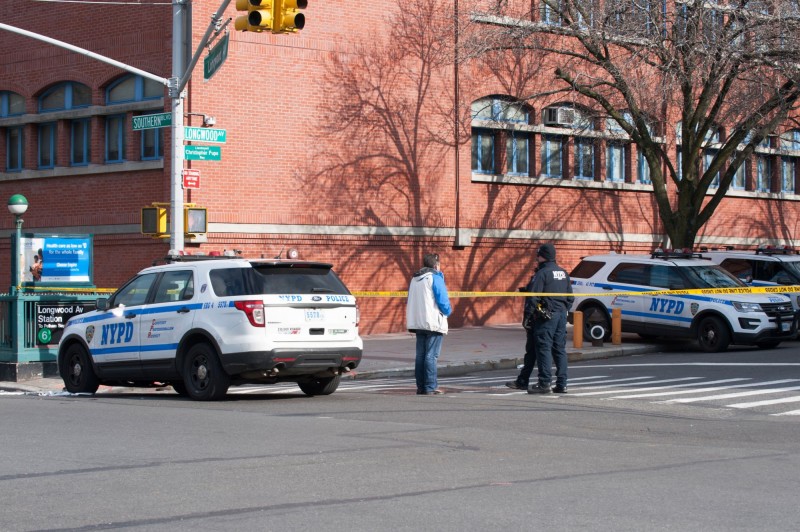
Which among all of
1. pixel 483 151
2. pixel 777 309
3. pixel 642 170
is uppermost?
pixel 483 151

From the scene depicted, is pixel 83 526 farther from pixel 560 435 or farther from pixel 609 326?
pixel 609 326

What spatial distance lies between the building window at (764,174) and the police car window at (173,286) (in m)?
25.9

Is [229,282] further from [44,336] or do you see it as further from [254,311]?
[44,336]

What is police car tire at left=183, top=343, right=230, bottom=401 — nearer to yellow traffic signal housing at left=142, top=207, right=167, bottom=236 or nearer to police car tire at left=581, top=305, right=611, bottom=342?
yellow traffic signal housing at left=142, top=207, right=167, bottom=236

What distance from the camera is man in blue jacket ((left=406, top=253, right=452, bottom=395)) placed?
15.0 metres

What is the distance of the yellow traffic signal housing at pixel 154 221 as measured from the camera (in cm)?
1914

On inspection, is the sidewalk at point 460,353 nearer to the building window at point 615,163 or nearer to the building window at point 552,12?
the building window at point 615,163

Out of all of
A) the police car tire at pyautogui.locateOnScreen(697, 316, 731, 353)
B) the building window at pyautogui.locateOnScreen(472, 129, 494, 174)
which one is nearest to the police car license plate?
the police car tire at pyautogui.locateOnScreen(697, 316, 731, 353)

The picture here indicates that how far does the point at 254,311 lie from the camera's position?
543 inches

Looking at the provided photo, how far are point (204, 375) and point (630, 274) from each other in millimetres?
12422

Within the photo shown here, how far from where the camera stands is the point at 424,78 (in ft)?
95.6

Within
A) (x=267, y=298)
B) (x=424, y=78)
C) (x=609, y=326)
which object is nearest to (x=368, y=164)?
(x=424, y=78)

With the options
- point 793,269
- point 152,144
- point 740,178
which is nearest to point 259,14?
point 152,144

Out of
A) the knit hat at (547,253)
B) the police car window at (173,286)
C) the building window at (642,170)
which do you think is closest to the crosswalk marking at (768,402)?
the knit hat at (547,253)
